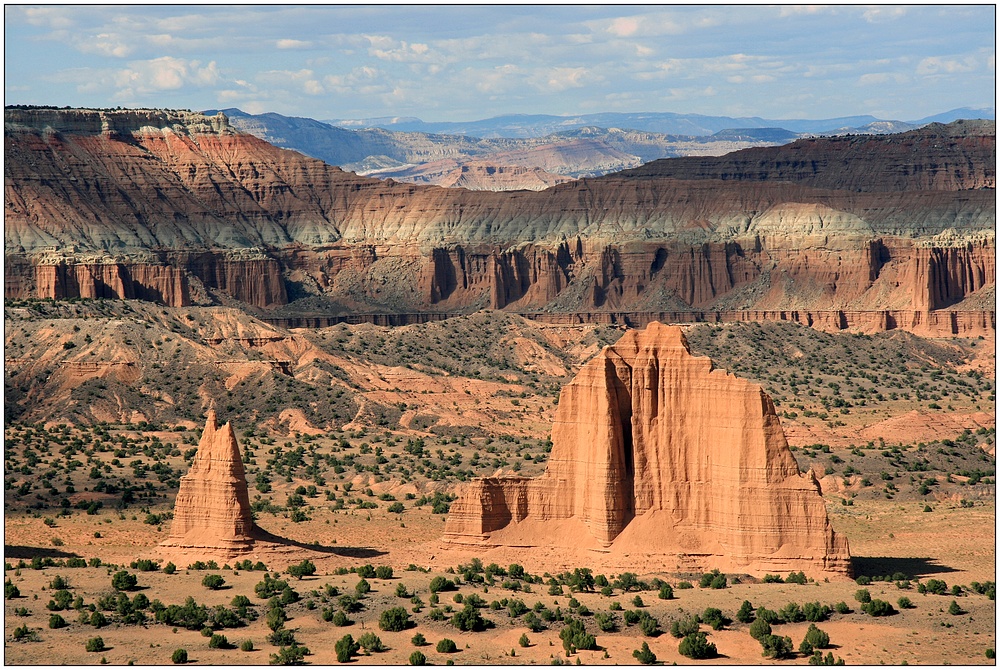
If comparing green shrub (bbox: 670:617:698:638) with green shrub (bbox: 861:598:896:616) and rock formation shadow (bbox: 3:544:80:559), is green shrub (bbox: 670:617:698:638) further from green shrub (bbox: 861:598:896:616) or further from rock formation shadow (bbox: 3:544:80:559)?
rock formation shadow (bbox: 3:544:80:559)

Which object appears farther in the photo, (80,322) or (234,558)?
(80,322)

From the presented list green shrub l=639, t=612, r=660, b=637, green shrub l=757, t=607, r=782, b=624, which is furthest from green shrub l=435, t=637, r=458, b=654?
green shrub l=757, t=607, r=782, b=624

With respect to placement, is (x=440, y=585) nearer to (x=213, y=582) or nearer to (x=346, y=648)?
(x=213, y=582)

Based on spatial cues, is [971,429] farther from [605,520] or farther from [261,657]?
[261,657]

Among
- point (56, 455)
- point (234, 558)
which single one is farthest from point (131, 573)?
point (56, 455)

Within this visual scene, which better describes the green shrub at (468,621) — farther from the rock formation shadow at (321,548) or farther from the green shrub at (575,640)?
the rock formation shadow at (321,548)
